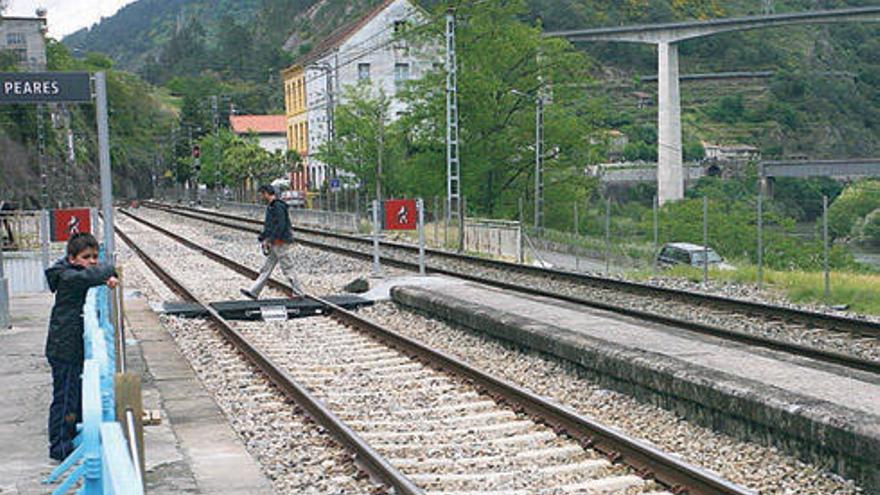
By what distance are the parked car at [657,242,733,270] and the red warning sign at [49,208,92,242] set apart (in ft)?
58.4

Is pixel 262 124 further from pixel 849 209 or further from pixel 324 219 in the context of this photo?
pixel 849 209

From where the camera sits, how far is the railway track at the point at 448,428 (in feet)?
26.3

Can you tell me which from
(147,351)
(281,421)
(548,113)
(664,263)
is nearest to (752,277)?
(664,263)

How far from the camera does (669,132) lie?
8888 cm

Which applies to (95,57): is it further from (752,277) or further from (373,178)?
(752,277)

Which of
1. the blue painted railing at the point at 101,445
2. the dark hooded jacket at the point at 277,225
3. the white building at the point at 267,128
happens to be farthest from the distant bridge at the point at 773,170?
the white building at the point at 267,128

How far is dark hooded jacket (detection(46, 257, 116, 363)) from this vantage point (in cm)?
841

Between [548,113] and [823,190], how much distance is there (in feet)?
147

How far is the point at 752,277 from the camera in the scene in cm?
2481

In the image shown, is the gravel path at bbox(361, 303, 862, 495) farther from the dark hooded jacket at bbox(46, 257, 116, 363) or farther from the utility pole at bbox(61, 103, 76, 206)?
the utility pole at bbox(61, 103, 76, 206)

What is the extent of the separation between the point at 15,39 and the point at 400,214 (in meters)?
85.1

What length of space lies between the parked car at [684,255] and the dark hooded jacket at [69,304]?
941 inches

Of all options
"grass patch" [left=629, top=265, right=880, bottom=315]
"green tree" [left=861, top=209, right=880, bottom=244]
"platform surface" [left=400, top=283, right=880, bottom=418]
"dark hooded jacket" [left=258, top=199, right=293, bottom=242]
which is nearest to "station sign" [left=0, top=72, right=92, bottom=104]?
"dark hooded jacket" [left=258, top=199, right=293, bottom=242]

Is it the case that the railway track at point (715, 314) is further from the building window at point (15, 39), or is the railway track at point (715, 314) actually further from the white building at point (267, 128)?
the white building at point (267, 128)
